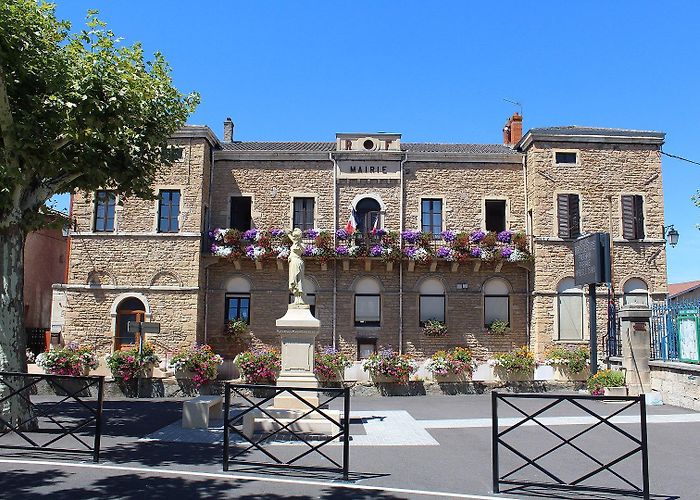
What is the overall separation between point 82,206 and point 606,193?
19336 mm

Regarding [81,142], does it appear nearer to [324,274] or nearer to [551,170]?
[324,274]

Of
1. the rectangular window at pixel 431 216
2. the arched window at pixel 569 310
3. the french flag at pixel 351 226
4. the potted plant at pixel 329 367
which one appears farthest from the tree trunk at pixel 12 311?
the arched window at pixel 569 310

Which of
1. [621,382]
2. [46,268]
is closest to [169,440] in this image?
[621,382]

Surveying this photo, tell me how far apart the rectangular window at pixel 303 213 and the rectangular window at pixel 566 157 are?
934 cm

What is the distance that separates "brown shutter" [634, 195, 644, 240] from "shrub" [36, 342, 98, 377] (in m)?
19.1

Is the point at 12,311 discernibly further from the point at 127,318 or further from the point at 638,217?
the point at 638,217

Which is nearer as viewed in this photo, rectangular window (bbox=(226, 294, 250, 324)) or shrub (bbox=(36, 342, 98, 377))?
shrub (bbox=(36, 342, 98, 377))

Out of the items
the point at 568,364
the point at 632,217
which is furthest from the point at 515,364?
the point at 632,217

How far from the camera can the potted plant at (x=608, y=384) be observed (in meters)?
15.6

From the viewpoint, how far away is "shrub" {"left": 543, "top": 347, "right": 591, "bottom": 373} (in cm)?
1856

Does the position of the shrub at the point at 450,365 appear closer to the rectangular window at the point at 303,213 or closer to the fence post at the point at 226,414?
the rectangular window at the point at 303,213

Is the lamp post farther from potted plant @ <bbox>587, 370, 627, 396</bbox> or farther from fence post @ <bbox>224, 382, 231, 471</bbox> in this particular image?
fence post @ <bbox>224, 382, 231, 471</bbox>

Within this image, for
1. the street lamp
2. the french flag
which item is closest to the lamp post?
the street lamp

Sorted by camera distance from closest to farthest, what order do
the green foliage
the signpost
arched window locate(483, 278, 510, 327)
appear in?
the green foliage < the signpost < arched window locate(483, 278, 510, 327)
